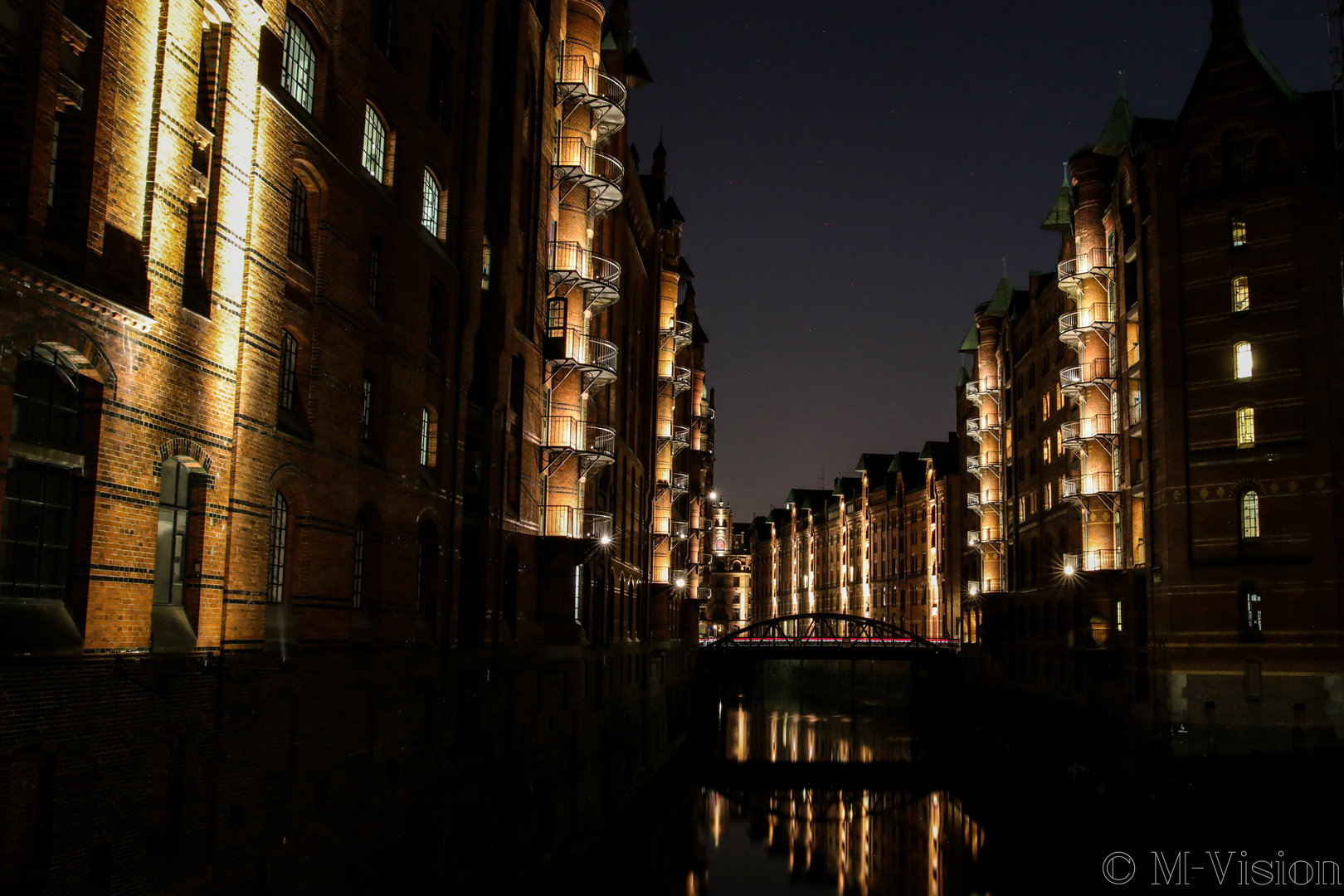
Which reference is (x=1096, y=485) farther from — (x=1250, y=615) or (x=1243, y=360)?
(x=1250, y=615)

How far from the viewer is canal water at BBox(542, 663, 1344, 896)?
27.1m

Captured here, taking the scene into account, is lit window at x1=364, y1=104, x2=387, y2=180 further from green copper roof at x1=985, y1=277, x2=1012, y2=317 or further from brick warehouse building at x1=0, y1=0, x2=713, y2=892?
green copper roof at x1=985, y1=277, x2=1012, y2=317

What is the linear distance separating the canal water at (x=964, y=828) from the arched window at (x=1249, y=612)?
146 inches

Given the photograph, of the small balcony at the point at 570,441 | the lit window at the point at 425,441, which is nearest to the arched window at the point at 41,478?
the lit window at the point at 425,441

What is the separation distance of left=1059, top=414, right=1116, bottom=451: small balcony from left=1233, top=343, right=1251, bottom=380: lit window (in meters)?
6.22

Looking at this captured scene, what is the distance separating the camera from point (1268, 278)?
31891 mm

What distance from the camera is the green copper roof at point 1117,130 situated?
4025 cm

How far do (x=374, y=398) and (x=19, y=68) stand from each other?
28.2 ft

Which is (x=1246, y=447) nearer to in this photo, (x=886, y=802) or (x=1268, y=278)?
(x=1268, y=278)

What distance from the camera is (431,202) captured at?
20641mm

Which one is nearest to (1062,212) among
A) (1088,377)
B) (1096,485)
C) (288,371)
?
(1088,377)

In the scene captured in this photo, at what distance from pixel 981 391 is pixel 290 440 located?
51676 millimetres

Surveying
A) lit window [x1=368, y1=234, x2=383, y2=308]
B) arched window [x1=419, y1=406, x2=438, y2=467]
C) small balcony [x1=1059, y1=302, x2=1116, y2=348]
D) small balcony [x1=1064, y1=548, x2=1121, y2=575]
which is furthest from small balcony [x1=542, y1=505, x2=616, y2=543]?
small balcony [x1=1059, y1=302, x2=1116, y2=348]

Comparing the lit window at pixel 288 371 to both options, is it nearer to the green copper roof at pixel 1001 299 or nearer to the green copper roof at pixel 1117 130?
the green copper roof at pixel 1117 130
